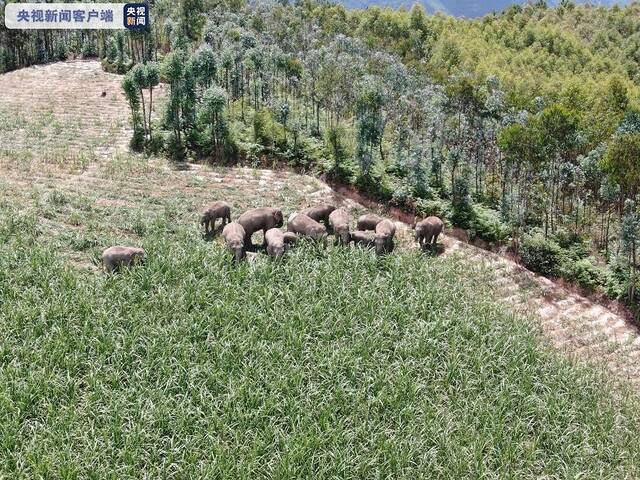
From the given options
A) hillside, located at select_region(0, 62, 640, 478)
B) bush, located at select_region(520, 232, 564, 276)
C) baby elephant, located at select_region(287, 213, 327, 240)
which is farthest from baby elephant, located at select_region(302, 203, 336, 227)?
bush, located at select_region(520, 232, 564, 276)

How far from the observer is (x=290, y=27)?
3259cm

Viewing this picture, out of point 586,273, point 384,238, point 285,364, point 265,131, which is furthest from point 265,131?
point 285,364

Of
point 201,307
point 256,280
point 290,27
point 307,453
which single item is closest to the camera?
point 307,453

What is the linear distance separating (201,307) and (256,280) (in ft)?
4.12

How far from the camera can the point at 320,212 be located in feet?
44.9

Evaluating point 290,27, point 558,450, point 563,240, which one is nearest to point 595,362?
point 558,450

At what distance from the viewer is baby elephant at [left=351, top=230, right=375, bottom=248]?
1273 centimetres

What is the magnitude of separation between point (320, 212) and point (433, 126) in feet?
26.0

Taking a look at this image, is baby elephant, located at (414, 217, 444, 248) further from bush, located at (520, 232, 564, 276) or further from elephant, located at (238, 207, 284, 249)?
elephant, located at (238, 207, 284, 249)

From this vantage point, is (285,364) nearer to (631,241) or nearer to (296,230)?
(296,230)

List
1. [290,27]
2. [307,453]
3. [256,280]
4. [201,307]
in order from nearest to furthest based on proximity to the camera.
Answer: [307,453] → [201,307] → [256,280] → [290,27]

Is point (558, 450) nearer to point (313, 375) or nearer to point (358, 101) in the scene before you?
point (313, 375)

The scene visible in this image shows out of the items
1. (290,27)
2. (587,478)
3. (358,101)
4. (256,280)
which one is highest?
(290,27)

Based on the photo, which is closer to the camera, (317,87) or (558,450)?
(558,450)
